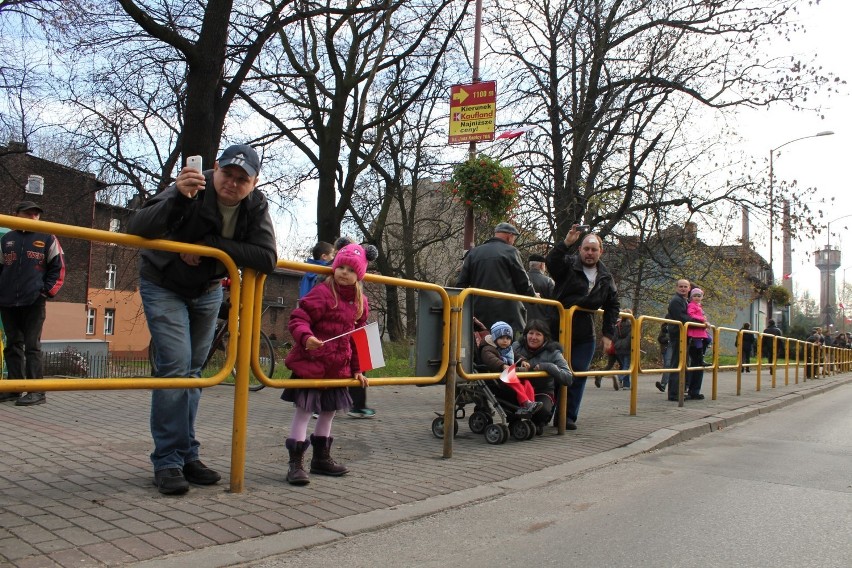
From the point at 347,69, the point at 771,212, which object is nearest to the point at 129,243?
the point at 347,69

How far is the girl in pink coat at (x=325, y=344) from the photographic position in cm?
427

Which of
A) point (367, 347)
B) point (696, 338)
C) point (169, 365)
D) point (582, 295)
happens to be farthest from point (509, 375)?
point (696, 338)

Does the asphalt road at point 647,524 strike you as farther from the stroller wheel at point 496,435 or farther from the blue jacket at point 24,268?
the blue jacket at point 24,268

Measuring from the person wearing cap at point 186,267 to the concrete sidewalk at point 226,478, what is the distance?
0.30 m

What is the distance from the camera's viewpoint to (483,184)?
1125cm

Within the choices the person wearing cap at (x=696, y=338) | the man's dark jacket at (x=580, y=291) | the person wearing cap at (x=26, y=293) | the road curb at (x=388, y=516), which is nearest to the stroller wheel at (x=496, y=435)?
the road curb at (x=388, y=516)

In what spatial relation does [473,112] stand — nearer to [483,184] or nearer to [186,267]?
[483,184]

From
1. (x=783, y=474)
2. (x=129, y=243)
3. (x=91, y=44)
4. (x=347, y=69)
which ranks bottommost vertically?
(x=783, y=474)

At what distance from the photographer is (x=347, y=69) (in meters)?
19.5

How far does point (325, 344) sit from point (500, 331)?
2.49 metres

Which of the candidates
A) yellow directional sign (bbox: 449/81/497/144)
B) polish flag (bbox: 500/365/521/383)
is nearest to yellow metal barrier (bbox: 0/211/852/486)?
polish flag (bbox: 500/365/521/383)

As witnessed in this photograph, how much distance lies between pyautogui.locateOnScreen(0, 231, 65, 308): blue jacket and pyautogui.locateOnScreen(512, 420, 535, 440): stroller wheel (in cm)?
449

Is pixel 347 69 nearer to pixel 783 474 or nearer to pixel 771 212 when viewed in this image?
pixel 771 212

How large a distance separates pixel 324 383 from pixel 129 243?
4.73 feet
